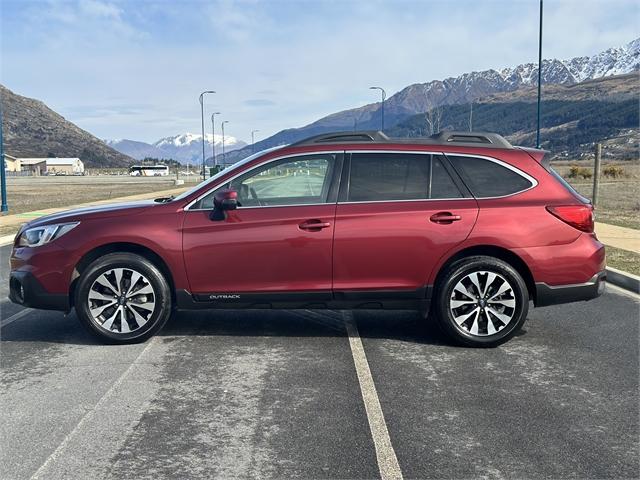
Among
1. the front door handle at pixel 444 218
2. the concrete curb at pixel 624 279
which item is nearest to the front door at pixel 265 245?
the front door handle at pixel 444 218

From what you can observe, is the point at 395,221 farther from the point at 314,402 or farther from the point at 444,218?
the point at 314,402

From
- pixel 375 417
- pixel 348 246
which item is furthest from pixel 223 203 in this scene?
pixel 375 417

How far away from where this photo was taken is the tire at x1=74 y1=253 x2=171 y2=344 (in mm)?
5645

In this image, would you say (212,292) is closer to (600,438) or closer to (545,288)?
(545,288)

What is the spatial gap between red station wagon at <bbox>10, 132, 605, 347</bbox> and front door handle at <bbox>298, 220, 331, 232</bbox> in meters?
0.01

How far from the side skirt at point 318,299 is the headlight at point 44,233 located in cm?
A: 119

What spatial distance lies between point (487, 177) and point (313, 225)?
1651 millimetres

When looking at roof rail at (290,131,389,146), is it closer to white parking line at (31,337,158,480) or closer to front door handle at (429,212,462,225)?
front door handle at (429,212,462,225)

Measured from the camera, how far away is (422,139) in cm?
593

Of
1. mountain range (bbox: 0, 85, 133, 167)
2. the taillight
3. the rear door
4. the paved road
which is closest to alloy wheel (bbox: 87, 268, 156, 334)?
the paved road

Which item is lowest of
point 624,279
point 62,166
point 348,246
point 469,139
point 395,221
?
point 624,279

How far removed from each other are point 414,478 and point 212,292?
2901mm

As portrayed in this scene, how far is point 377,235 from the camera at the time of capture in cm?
554

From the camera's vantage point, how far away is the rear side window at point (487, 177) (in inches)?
225
